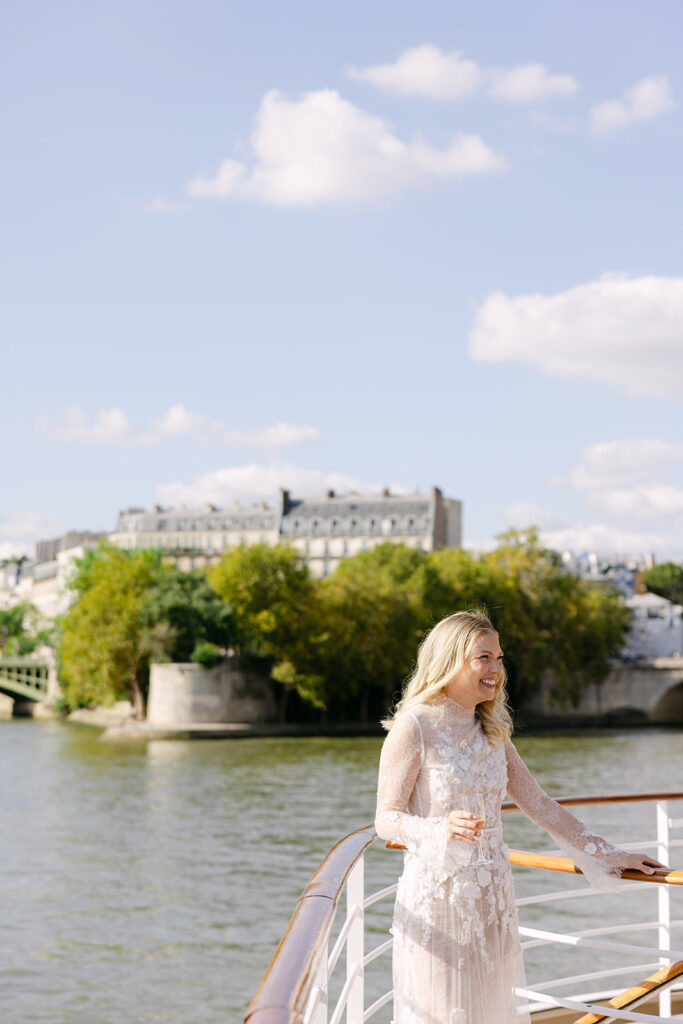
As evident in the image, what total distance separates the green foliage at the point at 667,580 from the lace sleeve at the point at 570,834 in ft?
313

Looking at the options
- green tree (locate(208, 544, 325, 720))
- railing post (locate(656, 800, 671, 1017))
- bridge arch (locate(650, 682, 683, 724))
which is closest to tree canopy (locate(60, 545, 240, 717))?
green tree (locate(208, 544, 325, 720))

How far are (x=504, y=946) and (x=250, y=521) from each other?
246 ft

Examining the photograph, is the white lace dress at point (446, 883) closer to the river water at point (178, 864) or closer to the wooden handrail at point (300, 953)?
the wooden handrail at point (300, 953)

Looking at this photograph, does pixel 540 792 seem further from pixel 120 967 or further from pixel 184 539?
pixel 184 539

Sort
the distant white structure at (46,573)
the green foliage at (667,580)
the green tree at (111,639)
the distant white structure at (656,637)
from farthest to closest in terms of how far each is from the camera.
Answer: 1. the green foliage at (667,580)
2. the distant white structure at (46,573)
3. the distant white structure at (656,637)
4. the green tree at (111,639)

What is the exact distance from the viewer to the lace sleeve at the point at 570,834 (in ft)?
10.1

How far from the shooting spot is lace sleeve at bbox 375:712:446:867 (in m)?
2.70

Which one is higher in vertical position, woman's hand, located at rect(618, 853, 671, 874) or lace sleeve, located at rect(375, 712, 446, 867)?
lace sleeve, located at rect(375, 712, 446, 867)

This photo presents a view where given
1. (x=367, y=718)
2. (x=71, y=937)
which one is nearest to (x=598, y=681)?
(x=367, y=718)

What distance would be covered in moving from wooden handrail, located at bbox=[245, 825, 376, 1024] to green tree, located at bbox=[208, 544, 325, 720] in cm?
4362

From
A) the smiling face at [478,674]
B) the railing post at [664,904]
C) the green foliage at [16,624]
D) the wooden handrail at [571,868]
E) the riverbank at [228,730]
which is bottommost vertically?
the riverbank at [228,730]

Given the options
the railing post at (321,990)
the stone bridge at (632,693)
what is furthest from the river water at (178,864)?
the stone bridge at (632,693)

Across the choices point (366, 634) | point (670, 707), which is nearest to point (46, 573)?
point (670, 707)

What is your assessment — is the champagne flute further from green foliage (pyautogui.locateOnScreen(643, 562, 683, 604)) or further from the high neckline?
green foliage (pyautogui.locateOnScreen(643, 562, 683, 604))
